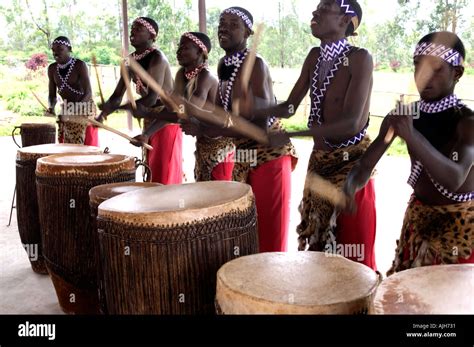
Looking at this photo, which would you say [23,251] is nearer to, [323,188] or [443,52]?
[323,188]

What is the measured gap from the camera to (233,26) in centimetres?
304

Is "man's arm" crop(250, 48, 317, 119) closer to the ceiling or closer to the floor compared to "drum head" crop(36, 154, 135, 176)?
closer to the ceiling

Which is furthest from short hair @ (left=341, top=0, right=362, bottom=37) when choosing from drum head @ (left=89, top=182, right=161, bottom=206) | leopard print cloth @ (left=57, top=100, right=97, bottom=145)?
leopard print cloth @ (left=57, top=100, right=97, bottom=145)

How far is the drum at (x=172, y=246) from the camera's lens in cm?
179

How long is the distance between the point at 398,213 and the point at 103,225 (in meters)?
3.35

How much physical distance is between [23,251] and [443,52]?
3.45 metres

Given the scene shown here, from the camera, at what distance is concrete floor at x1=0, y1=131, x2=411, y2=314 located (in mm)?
3238

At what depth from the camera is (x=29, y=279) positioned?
11.8 ft

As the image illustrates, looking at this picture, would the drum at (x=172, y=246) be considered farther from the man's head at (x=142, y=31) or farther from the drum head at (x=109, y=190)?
the man's head at (x=142, y=31)

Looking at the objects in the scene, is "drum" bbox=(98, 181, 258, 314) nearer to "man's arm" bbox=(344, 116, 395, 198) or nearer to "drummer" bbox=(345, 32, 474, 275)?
"man's arm" bbox=(344, 116, 395, 198)

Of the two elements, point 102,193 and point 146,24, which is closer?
point 102,193

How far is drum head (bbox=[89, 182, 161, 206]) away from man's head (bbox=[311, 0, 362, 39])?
1.03 meters

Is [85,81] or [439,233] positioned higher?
[85,81]

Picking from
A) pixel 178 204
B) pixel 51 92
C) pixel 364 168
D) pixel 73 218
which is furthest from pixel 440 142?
pixel 51 92
